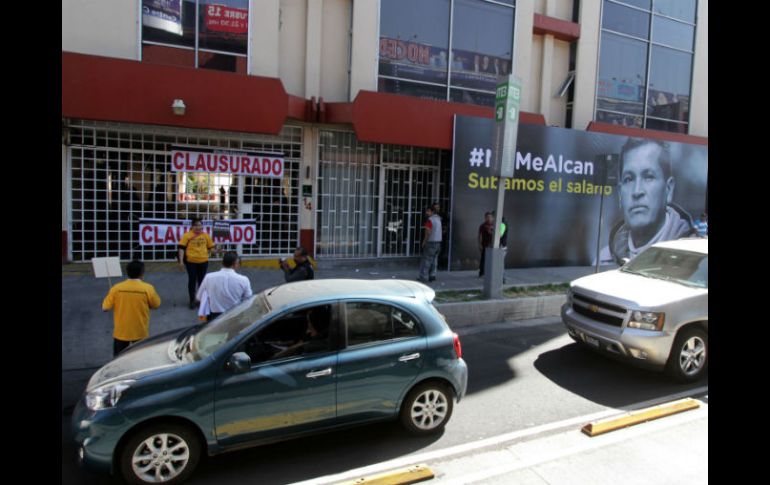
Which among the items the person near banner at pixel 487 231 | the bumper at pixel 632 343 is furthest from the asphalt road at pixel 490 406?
the person near banner at pixel 487 231

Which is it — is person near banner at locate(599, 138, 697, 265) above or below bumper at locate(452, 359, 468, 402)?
above

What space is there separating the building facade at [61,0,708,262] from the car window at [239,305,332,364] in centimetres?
760

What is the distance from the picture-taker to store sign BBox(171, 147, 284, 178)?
1183 cm

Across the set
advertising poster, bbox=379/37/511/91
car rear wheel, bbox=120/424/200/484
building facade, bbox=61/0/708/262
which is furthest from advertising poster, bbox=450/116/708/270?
car rear wheel, bbox=120/424/200/484

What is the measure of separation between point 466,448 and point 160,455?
2586 millimetres

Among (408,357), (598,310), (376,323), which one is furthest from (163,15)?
(598,310)

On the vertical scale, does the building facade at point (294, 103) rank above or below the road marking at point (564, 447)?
above

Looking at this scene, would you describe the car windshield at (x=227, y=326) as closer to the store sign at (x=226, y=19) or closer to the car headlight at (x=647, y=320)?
the car headlight at (x=647, y=320)

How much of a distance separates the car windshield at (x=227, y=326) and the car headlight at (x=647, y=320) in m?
4.49

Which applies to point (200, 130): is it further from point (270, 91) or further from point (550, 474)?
point (550, 474)

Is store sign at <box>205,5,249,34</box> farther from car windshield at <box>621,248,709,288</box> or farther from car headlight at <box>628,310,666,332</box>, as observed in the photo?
car headlight at <box>628,310,666,332</box>

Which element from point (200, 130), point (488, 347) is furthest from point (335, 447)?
point (200, 130)

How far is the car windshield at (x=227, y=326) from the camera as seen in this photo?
4.37m

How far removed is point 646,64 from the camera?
698 inches
